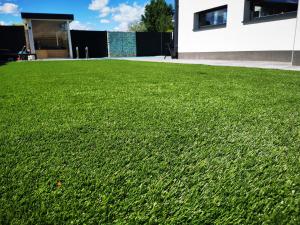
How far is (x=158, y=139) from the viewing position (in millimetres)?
1648

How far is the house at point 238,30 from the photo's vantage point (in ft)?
24.2

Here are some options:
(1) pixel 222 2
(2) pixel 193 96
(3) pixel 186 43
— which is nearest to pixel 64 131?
(2) pixel 193 96

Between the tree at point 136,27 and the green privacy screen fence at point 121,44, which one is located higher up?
the tree at point 136,27

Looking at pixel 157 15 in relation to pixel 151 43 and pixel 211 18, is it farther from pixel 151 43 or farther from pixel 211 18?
pixel 211 18

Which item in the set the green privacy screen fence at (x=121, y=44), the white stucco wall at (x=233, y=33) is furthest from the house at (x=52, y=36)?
the white stucco wall at (x=233, y=33)

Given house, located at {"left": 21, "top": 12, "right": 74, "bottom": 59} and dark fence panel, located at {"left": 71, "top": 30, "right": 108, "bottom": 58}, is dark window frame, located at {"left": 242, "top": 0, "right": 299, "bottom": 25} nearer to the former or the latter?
dark fence panel, located at {"left": 71, "top": 30, "right": 108, "bottom": 58}

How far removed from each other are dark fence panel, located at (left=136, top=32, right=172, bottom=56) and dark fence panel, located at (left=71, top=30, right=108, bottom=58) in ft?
9.21

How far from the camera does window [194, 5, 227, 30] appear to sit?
399 inches

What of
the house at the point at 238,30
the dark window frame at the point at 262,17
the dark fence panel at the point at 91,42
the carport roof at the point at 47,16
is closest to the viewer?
the dark window frame at the point at 262,17

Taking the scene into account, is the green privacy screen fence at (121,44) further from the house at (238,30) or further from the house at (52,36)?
the house at (238,30)

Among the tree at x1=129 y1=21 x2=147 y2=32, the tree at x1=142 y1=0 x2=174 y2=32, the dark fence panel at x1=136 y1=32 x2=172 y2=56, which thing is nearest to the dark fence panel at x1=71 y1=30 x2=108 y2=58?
the dark fence panel at x1=136 y1=32 x2=172 y2=56

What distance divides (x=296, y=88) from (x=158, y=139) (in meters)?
2.52

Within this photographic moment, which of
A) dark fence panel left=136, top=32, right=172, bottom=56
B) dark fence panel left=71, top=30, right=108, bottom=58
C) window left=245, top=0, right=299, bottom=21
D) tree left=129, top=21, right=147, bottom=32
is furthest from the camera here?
tree left=129, top=21, right=147, bottom=32

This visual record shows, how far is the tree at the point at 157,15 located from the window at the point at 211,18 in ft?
84.2
